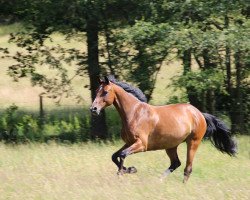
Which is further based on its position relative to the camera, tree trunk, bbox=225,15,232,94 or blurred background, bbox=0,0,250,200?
tree trunk, bbox=225,15,232,94

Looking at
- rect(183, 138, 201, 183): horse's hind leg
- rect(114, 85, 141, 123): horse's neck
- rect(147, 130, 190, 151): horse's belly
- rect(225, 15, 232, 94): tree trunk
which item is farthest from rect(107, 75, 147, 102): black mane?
rect(225, 15, 232, 94): tree trunk

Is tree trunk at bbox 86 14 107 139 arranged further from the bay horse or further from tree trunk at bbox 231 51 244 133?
the bay horse

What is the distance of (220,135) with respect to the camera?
497 inches

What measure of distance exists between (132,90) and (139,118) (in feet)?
2.17

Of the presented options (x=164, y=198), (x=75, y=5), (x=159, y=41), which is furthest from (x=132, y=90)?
(x=75, y=5)

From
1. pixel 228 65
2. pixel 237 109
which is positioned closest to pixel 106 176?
pixel 228 65

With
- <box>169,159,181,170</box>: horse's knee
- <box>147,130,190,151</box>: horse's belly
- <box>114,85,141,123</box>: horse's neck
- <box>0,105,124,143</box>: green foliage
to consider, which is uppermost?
<box>114,85,141,123</box>: horse's neck

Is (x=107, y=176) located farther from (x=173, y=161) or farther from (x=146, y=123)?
(x=173, y=161)

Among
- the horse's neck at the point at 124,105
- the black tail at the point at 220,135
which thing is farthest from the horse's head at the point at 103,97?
the black tail at the point at 220,135

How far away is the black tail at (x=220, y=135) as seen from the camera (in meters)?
12.4

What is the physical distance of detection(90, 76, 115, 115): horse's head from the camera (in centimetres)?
1085

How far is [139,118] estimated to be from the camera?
11156 mm

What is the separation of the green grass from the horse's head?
116 cm

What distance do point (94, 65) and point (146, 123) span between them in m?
8.46
